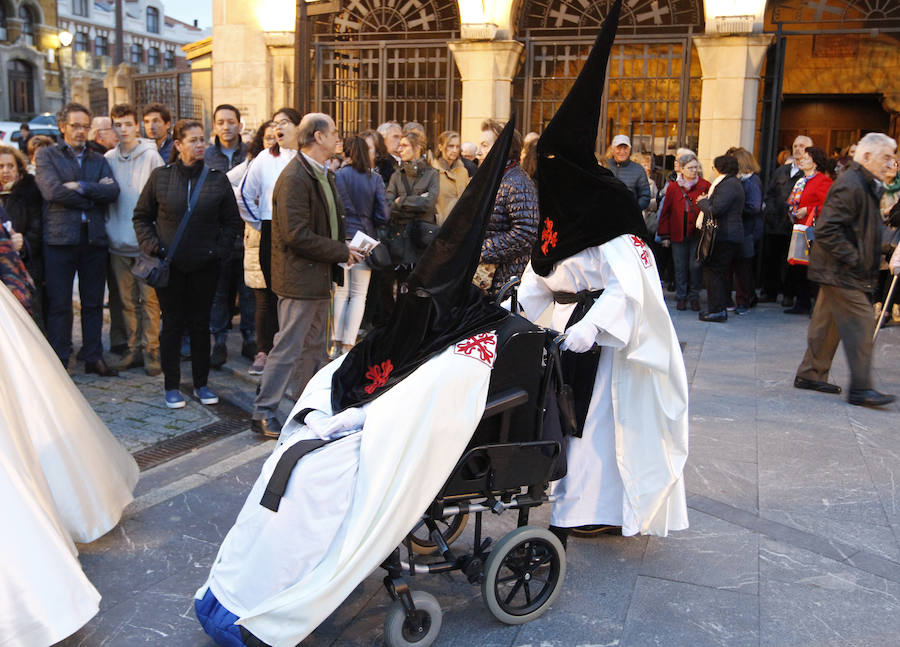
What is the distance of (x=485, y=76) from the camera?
1209 cm

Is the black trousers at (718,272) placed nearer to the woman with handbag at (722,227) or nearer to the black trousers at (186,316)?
the woman with handbag at (722,227)

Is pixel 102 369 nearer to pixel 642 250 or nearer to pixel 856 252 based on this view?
pixel 642 250

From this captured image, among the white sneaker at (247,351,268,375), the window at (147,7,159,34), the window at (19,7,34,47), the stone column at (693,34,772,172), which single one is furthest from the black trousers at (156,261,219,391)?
the window at (147,7,159,34)

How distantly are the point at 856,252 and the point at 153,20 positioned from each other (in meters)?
67.1

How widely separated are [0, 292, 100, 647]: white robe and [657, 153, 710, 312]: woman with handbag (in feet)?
26.3

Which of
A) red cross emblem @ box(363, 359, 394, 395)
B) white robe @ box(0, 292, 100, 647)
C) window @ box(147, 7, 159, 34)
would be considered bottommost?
white robe @ box(0, 292, 100, 647)

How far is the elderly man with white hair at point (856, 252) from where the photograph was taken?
6199mm

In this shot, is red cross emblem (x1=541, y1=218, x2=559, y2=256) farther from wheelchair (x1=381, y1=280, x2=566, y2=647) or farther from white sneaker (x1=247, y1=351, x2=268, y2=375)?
white sneaker (x1=247, y1=351, x2=268, y2=375)

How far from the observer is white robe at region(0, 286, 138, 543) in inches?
148

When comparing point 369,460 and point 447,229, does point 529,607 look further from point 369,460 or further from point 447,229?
point 447,229

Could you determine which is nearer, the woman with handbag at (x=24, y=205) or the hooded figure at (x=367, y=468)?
the hooded figure at (x=367, y=468)

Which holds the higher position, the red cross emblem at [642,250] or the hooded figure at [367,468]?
the red cross emblem at [642,250]

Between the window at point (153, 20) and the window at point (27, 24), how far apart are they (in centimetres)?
1140

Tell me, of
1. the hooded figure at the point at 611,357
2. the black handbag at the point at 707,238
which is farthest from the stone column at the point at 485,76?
the hooded figure at the point at 611,357
